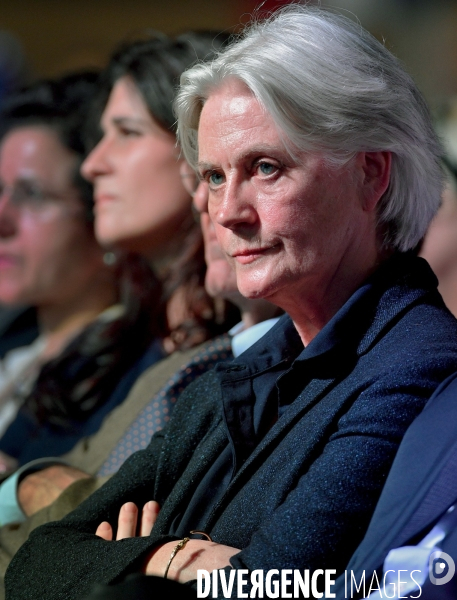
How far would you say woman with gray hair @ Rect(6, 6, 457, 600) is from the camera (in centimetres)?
140

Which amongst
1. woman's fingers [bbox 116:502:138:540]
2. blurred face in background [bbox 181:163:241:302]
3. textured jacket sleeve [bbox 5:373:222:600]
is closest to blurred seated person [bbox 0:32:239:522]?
blurred face in background [bbox 181:163:241:302]

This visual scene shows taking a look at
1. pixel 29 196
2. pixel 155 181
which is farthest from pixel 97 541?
pixel 29 196

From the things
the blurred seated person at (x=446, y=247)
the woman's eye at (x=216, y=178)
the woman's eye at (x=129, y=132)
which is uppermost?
the woman's eye at (x=216, y=178)

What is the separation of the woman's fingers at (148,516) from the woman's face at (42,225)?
1.95 meters

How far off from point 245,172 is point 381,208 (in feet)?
0.99

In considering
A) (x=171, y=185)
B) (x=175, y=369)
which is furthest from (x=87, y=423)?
(x=171, y=185)

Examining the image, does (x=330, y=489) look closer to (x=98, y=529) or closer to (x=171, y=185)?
(x=98, y=529)

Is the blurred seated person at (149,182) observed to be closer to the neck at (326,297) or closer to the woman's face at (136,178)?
the woman's face at (136,178)

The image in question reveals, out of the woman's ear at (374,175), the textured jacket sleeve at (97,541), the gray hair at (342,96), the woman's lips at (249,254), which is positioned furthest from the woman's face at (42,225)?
the woman's ear at (374,175)

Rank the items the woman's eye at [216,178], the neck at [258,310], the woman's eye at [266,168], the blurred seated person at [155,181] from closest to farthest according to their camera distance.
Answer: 1. the woman's eye at [266,168]
2. the woman's eye at [216,178]
3. the neck at [258,310]
4. the blurred seated person at [155,181]

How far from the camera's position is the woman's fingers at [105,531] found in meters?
1.81

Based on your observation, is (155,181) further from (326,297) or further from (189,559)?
(189,559)

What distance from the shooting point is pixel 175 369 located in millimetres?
2580

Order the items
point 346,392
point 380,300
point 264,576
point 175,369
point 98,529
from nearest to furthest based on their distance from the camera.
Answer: point 264,576
point 346,392
point 380,300
point 98,529
point 175,369
